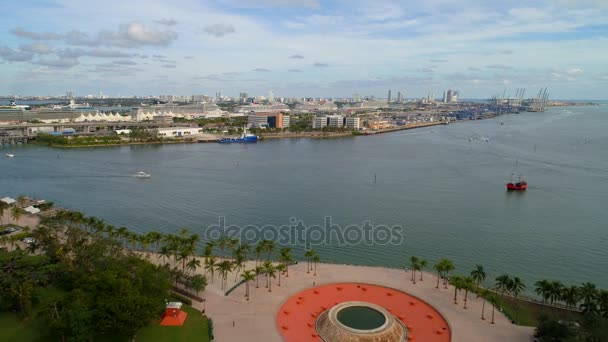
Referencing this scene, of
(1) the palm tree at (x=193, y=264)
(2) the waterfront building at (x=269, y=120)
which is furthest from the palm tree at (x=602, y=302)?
(2) the waterfront building at (x=269, y=120)

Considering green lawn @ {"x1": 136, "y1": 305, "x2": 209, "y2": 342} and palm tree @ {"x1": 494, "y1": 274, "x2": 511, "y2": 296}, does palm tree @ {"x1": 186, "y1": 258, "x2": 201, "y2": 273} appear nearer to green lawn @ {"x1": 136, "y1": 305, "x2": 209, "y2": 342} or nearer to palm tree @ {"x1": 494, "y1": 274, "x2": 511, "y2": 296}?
green lawn @ {"x1": 136, "y1": 305, "x2": 209, "y2": 342}

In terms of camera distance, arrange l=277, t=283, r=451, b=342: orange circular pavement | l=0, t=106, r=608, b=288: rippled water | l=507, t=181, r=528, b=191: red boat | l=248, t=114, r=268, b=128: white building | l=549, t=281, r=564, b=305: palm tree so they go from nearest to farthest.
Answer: l=277, t=283, r=451, b=342: orange circular pavement < l=549, t=281, r=564, b=305: palm tree < l=0, t=106, r=608, b=288: rippled water < l=507, t=181, r=528, b=191: red boat < l=248, t=114, r=268, b=128: white building

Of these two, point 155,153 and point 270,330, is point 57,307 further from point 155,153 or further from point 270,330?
point 155,153

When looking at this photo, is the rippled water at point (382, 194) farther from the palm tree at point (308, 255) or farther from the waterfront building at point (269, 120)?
the waterfront building at point (269, 120)

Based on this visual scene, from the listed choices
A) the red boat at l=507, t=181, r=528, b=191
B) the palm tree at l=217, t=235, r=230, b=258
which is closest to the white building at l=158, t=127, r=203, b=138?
the red boat at l=507, t=181, r=528, b=191

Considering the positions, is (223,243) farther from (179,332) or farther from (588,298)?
(588,298)

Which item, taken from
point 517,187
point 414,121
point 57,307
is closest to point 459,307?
point 57,307
